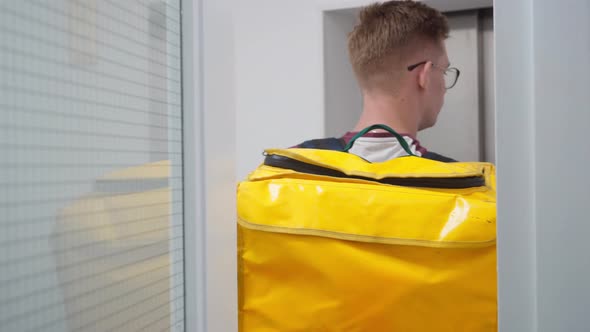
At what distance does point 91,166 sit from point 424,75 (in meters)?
1.11

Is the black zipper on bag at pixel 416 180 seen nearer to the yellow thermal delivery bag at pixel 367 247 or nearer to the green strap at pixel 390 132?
the yellow thermal delivery bag at pixel 367 247

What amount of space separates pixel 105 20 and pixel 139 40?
6cm

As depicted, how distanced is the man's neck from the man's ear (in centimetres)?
7

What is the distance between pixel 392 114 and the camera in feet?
4.75

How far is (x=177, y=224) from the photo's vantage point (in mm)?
688

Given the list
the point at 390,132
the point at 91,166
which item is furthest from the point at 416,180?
the point at 91,166

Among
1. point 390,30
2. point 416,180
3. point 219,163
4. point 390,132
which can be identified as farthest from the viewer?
point 390,30

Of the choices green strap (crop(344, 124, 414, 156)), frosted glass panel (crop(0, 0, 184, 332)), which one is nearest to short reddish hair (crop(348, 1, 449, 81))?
green strap (crop(344, 124, 414, 156))

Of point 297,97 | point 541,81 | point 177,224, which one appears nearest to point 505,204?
point 541,81

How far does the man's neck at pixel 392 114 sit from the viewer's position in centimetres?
144

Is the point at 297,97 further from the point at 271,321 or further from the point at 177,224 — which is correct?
the point at 177,224

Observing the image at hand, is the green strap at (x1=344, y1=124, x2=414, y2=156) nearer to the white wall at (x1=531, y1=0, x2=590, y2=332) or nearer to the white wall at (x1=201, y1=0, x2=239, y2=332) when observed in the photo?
the white wall at (x1=201, y1=0, x2=239, y2=332)

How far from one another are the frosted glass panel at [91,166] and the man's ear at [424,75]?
3.06 ft

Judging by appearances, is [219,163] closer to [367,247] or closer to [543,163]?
[367,247]
